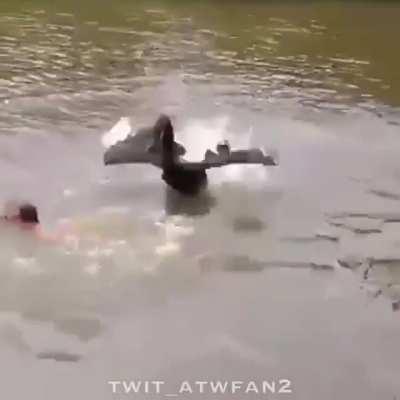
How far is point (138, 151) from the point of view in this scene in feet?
12.7

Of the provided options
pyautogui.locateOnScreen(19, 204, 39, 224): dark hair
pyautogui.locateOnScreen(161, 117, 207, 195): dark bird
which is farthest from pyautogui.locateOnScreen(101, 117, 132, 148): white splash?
pyautogui.locateOnScreen(19, 204, 39, 224): dark hair

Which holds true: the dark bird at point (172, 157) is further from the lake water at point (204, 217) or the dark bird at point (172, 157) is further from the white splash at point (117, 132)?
the white splash at point (117, 132)

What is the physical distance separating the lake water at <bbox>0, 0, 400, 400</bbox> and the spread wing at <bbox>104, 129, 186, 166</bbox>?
0.09 metres

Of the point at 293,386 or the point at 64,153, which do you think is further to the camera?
the point at 64,153

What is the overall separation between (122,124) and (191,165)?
0.70 metres

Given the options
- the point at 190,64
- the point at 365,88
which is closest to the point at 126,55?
the point at 190,64

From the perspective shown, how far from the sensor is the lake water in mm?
2895

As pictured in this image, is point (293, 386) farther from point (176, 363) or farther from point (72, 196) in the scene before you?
point (72, 196)

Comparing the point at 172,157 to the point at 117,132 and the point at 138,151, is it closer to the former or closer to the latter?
the point at 138,151

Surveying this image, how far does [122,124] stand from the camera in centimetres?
437

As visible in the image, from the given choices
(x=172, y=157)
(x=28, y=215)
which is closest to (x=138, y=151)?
(x=172, y=157)

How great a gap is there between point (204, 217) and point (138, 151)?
44 cm

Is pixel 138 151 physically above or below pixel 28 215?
above

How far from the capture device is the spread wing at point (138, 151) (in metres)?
3.83
